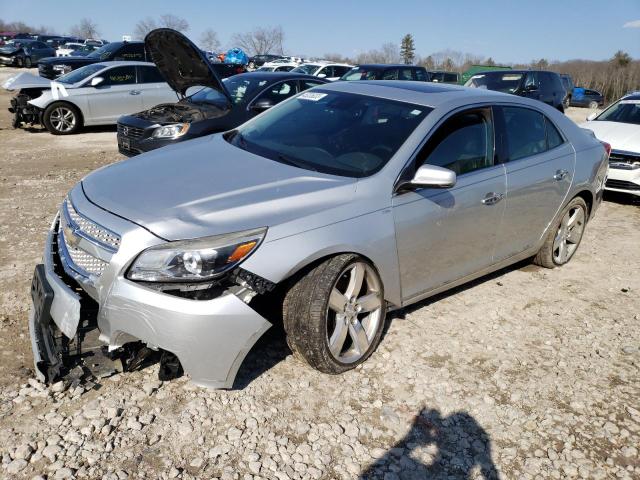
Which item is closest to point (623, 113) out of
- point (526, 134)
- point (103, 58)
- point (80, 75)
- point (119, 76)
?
point (526, 134)

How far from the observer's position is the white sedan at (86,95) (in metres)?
11.4

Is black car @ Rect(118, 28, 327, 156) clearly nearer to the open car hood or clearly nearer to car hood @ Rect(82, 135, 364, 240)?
the open car hood

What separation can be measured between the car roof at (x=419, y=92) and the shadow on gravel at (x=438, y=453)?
206cm

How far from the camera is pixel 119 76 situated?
39.1 ft

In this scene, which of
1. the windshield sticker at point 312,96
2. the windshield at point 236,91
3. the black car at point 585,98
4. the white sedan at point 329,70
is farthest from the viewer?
the black car at point 585,98

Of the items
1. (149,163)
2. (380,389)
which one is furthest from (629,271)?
(149,163)

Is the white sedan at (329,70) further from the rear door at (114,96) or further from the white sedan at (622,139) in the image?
the white sedan at (622,139)

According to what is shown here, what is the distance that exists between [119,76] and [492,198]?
33.7ft

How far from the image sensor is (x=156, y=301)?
8.62 ft

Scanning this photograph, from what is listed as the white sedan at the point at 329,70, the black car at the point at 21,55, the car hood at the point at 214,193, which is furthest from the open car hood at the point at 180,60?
the black car at the point at 21,55

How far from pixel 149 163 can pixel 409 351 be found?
2110 millimetres

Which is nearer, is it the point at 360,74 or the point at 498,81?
the point at 498,81

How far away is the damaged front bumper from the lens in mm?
2639

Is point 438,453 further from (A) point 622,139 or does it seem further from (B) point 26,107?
(B) point 26,107
